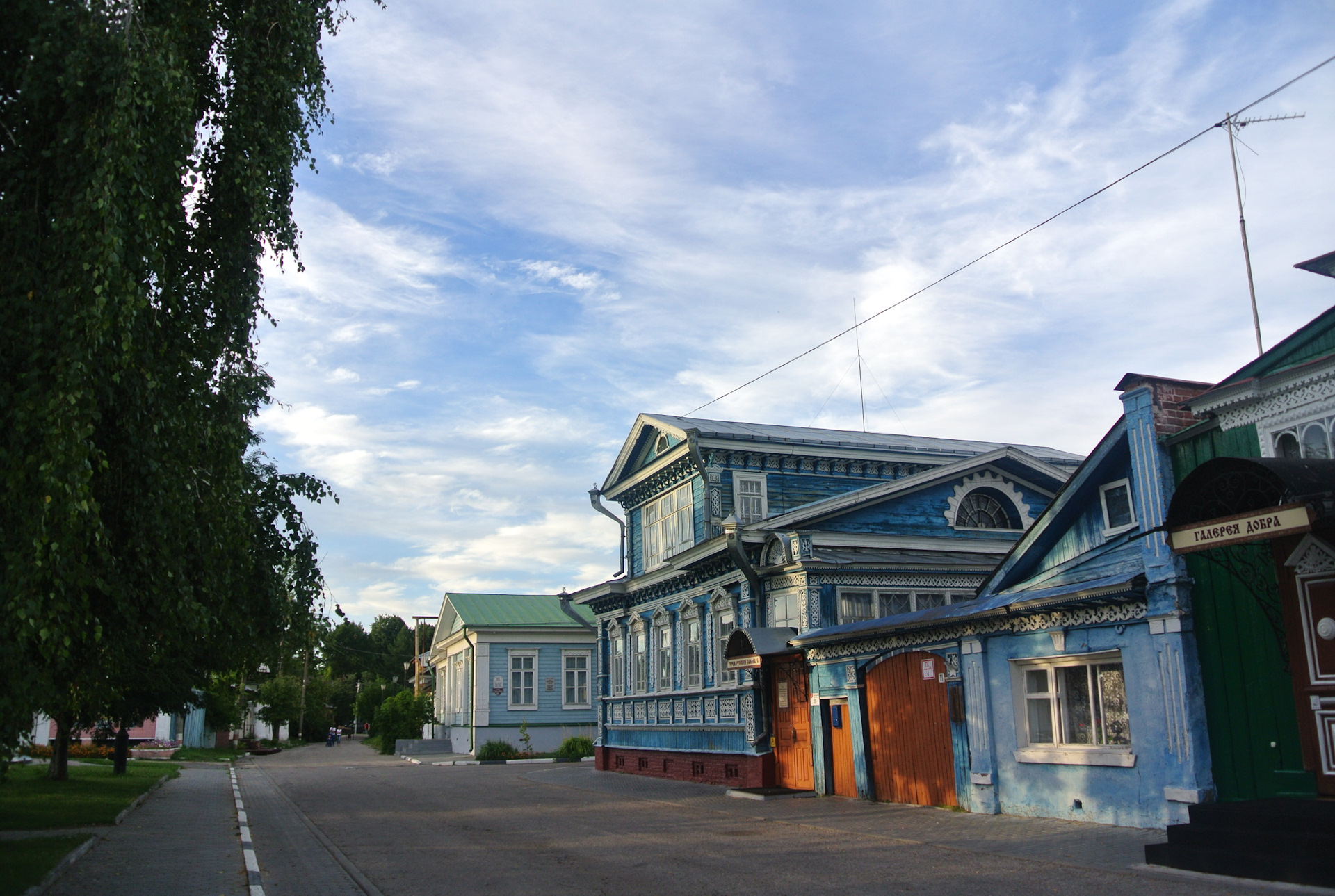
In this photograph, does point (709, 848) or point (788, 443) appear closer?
point (709, 848)

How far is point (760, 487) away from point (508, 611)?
23.3 metres

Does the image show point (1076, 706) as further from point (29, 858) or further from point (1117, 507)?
point (29, 858)

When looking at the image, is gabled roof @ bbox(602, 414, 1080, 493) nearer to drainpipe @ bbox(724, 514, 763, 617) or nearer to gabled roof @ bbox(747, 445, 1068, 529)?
gabled roof @ bbox(747, 445, 1068, 529)

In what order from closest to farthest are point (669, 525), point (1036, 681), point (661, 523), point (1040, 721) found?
1. point (1040, 721)
2. point (1036, 681)
3. point (669, 525)
4. point (661, 523)

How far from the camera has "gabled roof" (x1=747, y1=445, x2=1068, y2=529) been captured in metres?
20.8

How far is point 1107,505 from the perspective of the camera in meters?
13.5

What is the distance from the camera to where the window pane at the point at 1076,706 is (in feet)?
43.3

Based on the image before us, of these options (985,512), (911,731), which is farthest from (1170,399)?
(985,512)

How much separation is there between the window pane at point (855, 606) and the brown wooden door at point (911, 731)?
250cm

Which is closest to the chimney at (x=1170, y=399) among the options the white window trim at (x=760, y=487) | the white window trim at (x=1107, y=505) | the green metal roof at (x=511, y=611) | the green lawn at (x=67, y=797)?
the white window trim at (x=1107, y=505)

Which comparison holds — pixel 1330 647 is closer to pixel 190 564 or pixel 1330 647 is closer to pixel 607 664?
pixel 190 564

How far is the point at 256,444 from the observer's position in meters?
14.3

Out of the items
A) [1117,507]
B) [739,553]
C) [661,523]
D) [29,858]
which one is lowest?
[29,858]

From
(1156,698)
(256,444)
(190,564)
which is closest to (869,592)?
(1156,698)
